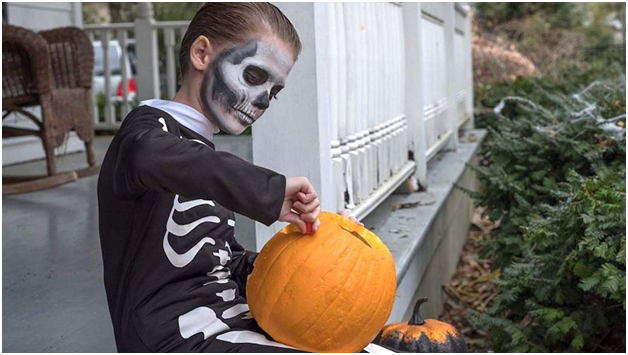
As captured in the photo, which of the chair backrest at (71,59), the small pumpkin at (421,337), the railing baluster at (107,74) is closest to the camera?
the small pumpkin at (421,337)

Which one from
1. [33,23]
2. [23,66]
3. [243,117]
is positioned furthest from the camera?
[33,23]

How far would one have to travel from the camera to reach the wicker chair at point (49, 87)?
5.58m

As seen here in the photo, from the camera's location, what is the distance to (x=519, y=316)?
337 centimetres

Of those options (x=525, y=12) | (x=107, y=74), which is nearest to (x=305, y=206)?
(x=107, y=74)

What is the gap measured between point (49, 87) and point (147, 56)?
461 centimetres

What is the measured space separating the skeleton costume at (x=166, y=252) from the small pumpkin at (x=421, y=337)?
0.76 m

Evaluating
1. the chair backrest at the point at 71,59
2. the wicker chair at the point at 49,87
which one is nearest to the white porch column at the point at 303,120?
the wicker chair at the point at 49,87

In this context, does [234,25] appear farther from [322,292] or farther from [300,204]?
[322,292]

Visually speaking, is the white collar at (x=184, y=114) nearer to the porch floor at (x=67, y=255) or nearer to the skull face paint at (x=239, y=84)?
the skull face paint at (x=239, y=84)

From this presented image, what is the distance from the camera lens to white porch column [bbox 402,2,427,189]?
4730mm

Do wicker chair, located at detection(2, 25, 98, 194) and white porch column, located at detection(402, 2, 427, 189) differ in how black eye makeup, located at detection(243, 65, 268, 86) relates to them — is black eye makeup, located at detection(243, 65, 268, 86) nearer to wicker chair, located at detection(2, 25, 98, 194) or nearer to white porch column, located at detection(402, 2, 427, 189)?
white porch column, located at detection(402, 2, 427, 189)

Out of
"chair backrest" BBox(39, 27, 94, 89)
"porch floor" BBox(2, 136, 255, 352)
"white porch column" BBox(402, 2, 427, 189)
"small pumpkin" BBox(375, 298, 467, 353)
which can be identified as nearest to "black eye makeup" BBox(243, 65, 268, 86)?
"small pumpkin" BBox(375, 298, 467, 353)

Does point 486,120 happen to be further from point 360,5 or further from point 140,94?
point 360,5

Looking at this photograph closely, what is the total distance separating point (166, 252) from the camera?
178cm
